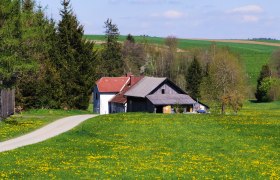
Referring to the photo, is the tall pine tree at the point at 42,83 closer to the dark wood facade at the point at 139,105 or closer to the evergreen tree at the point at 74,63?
the evergreen tree at the point at 74,63

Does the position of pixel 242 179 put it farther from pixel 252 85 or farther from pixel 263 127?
pixel 252 85

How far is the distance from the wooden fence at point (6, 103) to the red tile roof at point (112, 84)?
3298 cm

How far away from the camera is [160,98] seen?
77500mm

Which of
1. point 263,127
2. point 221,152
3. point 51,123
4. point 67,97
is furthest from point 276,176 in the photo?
point 67,97

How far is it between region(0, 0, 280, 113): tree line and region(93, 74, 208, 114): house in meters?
4.17

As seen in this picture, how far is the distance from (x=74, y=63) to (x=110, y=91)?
14779 mm

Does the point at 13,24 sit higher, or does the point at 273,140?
the point at 13,24

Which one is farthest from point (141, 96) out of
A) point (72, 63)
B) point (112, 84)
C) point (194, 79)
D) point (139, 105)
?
point (194, 79)

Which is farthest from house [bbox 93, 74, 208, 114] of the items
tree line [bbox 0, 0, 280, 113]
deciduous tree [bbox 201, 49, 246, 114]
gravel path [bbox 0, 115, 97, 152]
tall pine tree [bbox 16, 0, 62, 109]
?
gravel path [bbox 0, 115, 97, 152]

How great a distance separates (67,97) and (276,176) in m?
55.3

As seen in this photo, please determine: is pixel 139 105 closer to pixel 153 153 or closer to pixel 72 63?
pixel 72 63

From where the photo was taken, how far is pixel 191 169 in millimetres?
26125

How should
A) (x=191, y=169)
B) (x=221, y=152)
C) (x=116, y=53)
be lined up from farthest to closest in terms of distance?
(x=116, y=53) < (x=221, y=152) < (x=191, y=169)

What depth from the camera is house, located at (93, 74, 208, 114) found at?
255 feet
